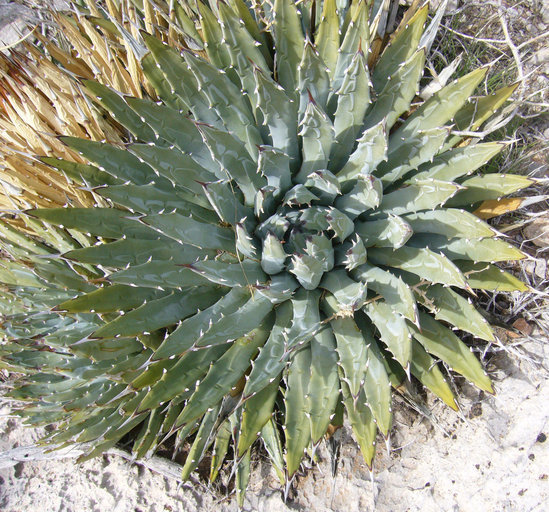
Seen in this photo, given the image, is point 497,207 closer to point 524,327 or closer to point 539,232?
point 539,232

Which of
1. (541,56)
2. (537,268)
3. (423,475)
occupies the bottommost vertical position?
(423,475)

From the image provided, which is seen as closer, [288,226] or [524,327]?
[288,226]

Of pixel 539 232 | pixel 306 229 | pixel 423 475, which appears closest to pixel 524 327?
pixel 539 232

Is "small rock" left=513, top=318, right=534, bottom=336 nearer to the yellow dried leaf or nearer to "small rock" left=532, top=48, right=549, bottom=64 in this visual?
the yellow dried leaf

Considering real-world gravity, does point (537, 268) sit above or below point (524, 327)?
above

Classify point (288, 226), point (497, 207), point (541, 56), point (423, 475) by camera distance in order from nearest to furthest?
point (288, 226)
point (497, 207)
point (423, 475)
point (541, 56)

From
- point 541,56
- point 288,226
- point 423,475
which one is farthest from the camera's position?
point 541,56
